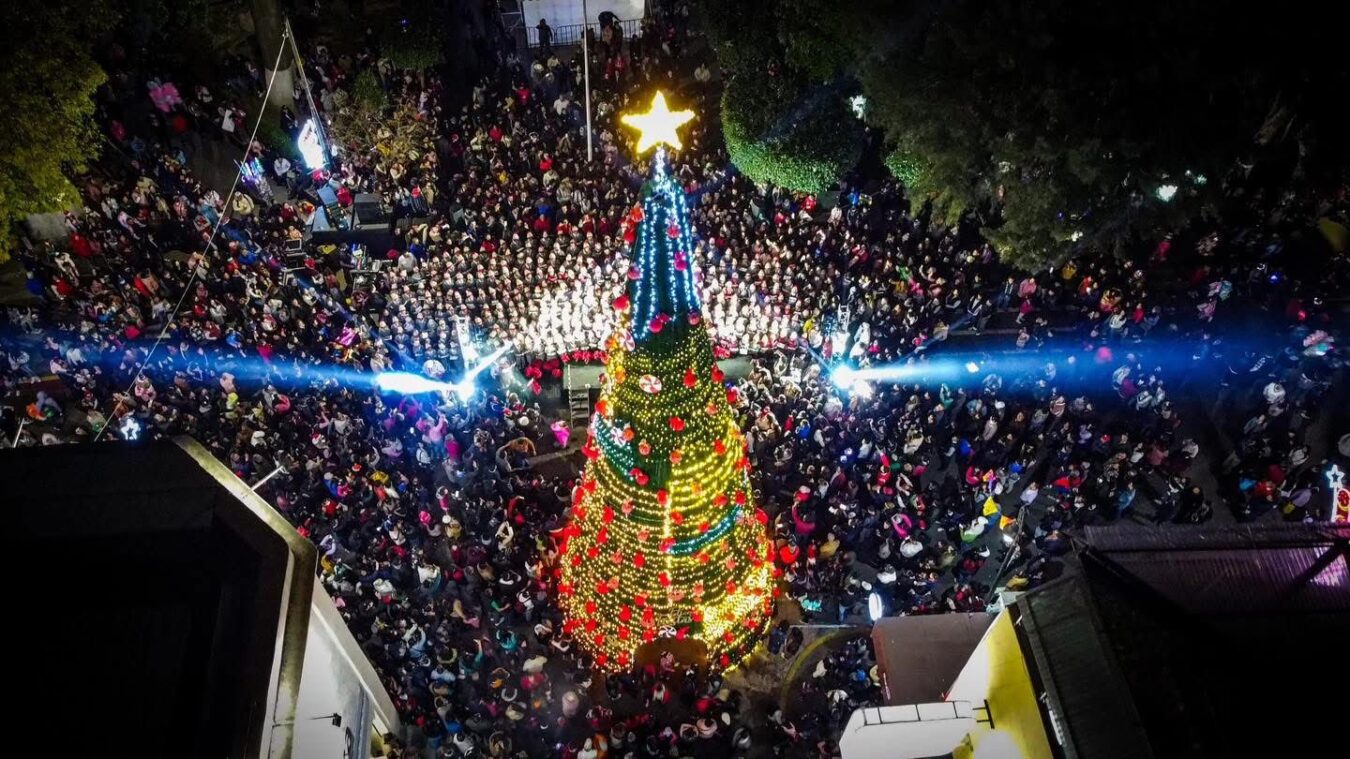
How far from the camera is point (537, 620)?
12.4 meters

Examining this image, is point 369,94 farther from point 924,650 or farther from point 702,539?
point 924,650

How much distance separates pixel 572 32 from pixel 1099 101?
1618cm

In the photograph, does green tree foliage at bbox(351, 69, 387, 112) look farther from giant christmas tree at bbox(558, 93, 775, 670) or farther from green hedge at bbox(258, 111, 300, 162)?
giant christmas tree at bbox(558, 93, 775, 670)

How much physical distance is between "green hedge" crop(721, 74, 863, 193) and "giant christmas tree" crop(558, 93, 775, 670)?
9.43 meters

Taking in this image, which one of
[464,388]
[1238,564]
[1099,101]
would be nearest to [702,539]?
[1238,564]

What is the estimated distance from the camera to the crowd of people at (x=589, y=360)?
12258 mm

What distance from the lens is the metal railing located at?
23875mm

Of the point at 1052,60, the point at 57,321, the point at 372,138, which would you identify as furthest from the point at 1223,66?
the point at 57,321

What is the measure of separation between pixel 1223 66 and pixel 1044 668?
38.0ft

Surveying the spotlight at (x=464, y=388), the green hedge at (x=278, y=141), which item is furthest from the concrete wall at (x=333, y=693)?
the green hedge at (x=278, y=141)

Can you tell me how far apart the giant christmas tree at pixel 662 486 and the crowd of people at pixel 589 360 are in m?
1.37

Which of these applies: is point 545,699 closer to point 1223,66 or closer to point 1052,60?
point 1052,60

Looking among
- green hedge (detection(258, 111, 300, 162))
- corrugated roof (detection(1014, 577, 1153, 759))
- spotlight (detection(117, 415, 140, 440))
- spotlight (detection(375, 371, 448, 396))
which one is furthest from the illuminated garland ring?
green hedge (detection(258, 111, 300, 162))

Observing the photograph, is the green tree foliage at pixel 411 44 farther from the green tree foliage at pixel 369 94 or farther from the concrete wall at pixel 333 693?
the concrete wall at pixel 333 693
